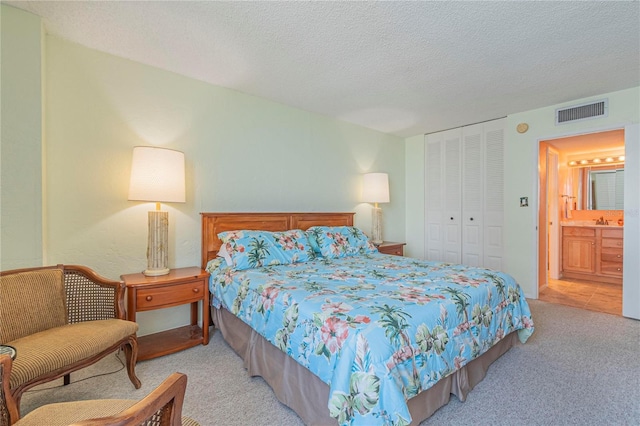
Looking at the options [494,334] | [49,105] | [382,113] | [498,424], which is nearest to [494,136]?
[382,113]

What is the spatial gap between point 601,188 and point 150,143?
6.88 metres

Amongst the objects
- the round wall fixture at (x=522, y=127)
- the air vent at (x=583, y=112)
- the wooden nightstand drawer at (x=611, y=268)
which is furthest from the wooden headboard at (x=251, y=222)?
the wooden nightstand drawer at (x=611, y=268)

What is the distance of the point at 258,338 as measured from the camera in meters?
2.05

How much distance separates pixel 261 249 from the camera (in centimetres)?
272

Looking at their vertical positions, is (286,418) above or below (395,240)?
below

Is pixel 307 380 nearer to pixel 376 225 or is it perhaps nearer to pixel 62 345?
pixel 62 345

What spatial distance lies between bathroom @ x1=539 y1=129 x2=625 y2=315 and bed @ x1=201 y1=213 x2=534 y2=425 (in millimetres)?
2830

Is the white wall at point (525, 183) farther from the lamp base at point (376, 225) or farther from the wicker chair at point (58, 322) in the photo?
the wicker chair at point (58, 322)

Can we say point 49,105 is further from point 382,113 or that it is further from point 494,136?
point 494,136

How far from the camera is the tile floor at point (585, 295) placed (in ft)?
11.6

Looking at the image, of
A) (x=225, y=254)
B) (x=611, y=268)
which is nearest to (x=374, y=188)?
(x=225, y=254)

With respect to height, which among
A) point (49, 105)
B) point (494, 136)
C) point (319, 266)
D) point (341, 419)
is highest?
point (494, 136)

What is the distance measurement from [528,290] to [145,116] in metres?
4.86

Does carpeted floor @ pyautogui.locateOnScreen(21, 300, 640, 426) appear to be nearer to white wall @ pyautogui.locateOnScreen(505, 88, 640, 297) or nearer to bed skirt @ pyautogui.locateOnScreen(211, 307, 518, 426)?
bed skirt @ pyautogui.locateOnScreen(211, 307, 518, 426)
